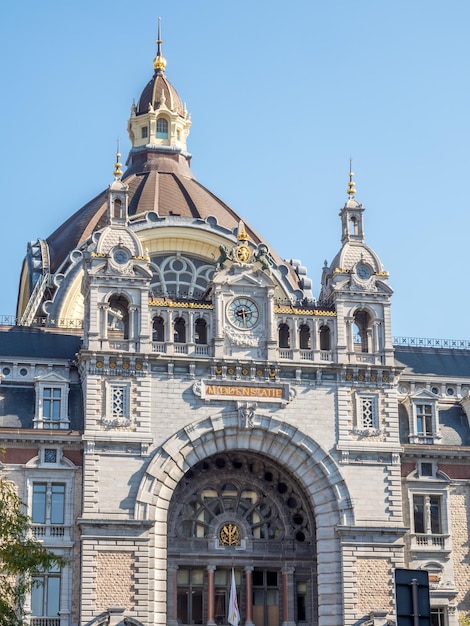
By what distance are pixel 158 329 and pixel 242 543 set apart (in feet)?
35.2

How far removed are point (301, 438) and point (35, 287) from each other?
20.1 m

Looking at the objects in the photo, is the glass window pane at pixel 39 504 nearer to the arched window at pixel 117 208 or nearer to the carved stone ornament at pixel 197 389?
the carved stone ornament at pixel 197 389

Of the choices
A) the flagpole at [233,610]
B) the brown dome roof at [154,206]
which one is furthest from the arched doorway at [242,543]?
the brown dome roof at [154,206]

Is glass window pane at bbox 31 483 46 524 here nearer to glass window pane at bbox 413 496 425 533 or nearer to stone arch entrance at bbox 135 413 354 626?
stone arch entrance at bbox 135 413 354 626

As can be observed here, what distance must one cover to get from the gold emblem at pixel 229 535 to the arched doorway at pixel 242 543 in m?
0.05

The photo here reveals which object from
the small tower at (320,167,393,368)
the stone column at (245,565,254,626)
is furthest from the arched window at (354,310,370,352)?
the stone column at (245,565,254,626)

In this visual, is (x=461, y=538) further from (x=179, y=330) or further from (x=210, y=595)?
(x=179, y=330)

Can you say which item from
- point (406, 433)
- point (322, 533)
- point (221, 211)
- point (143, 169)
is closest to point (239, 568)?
point (322, 533)

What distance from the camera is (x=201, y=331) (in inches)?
2360

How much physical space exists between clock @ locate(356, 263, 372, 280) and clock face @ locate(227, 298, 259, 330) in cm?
571

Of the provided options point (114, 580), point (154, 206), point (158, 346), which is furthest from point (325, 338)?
point (154, 206)

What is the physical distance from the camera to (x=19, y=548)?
3919cm

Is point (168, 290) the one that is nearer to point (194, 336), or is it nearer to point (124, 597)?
point (194, 336)

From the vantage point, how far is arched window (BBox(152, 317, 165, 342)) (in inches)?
2318
